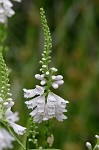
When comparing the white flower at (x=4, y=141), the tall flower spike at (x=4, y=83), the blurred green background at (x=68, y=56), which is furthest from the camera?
the blurred green background at (x=68, y=56)

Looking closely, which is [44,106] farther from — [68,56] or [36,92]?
[68,56]

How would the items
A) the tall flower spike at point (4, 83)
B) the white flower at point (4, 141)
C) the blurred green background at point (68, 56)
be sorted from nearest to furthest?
the tall flower spike at point (4, 83), the white flower at point (4, 141), the blurred green background at point (68, 56)

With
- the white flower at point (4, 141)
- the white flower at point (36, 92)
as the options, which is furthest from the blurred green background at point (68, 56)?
the white flower at point (36, 92)

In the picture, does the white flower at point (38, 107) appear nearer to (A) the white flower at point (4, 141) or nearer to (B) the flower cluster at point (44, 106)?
(B) the flower cluster at point (44, 106)

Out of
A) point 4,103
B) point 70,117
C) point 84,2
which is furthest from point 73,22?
point 4,103

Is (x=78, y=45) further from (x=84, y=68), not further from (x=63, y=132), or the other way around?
(x=63, y=132)

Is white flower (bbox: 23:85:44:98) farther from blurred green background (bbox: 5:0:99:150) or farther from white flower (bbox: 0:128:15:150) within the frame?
blurred green background (bbox: 5:0:99:150)

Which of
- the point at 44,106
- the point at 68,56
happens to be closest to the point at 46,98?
the point at 44,106

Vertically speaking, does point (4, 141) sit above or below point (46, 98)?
below
